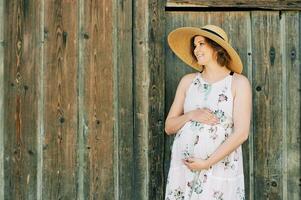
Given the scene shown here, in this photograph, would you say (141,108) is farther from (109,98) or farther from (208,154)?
(208,154)

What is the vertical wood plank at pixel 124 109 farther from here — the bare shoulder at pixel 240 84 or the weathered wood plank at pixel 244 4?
the bare shoulder at pixel 240 84

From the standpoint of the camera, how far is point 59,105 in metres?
4.22

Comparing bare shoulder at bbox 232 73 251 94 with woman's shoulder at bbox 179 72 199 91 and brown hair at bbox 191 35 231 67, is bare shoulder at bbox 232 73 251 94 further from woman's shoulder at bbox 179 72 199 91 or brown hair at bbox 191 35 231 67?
woman's shoulder at bbox 179 72 199 91

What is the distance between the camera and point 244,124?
3.67m

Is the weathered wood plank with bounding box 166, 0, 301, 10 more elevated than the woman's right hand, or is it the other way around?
the weathered wood plank with bounding box 166, 0, 301, 10

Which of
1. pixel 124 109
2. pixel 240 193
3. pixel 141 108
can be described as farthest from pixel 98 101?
pixel 240 193

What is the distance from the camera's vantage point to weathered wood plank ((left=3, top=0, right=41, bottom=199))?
4.20 metres

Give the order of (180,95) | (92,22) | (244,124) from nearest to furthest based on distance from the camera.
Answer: (244,124)
(180,95)
(92,22)

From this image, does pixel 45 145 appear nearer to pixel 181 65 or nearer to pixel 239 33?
pixel 181 65

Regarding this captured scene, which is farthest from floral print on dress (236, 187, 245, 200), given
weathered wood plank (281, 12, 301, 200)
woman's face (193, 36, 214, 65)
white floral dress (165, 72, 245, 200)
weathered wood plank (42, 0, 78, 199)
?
weathered wood plank (42, 0, 78, 199)

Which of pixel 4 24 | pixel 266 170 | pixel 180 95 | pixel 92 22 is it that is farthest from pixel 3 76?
pixel 266 170

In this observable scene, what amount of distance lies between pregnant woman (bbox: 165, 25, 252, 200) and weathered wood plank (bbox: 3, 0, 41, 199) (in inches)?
36.9

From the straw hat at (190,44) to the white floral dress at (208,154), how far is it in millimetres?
98

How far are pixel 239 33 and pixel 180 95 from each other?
0.68 m
